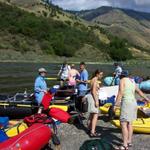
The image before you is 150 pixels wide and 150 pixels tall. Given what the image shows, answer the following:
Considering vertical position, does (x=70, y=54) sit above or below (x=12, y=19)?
below

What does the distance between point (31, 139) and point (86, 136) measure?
2875mm

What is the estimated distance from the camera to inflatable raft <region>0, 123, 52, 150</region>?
1007cm

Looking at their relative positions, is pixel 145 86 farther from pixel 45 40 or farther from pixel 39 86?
pixel 45 40

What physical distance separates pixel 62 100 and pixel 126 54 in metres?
145

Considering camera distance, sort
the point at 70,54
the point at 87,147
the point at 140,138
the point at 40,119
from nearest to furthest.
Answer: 1. the point at 87,147
2. the point at 40,119
3. the point at 140,138
4. the point at 70,54

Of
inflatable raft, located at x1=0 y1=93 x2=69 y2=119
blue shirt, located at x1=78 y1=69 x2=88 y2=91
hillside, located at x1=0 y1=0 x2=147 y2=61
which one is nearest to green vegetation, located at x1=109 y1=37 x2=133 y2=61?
hillside, located at x1=0 y1=0 x2=147 y2=61

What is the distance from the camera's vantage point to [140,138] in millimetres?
12586

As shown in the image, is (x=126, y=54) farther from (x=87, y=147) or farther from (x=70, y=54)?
(x=87, y=147)

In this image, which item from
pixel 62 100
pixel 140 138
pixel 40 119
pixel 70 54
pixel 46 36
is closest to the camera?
pixel 40 119

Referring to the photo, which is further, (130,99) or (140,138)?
(140,138)

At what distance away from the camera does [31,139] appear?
10414 millimetres

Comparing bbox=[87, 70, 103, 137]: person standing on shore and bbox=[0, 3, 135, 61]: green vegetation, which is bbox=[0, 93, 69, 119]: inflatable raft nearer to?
bbox=[87, 70, 103, 137]: person standing on shore

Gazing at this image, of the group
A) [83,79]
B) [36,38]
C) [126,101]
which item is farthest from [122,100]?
[36,38]

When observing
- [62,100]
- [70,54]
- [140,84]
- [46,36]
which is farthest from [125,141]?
[46,36]
